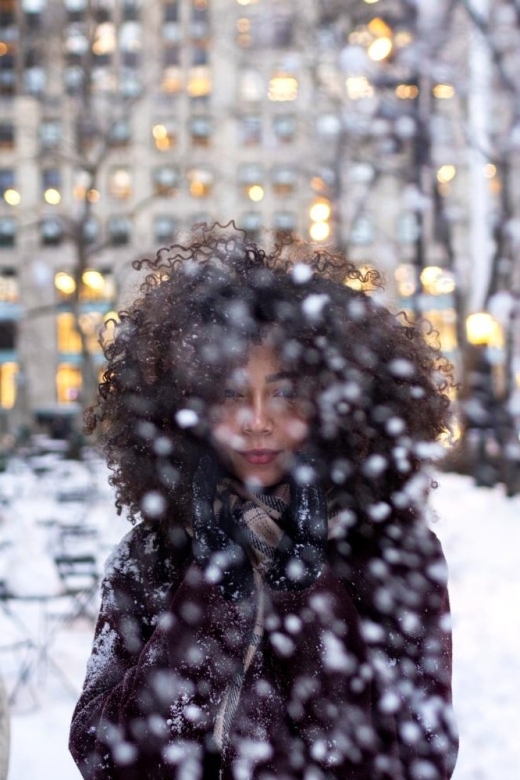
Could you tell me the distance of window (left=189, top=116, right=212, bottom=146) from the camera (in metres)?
42.8

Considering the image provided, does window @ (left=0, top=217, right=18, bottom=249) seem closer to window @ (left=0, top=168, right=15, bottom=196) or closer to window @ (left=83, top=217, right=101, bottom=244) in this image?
window @ (left=0, top=168, right=15, bottom=196)

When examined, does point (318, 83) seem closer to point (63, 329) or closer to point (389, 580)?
point (389, 580)

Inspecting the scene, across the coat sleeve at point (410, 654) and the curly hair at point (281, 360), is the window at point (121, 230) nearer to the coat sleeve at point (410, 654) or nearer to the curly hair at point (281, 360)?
the curly hair at point (281, 360)

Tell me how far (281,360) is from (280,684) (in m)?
0.63

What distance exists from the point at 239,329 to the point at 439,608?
0.68 metres

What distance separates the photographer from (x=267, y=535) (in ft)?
4.92

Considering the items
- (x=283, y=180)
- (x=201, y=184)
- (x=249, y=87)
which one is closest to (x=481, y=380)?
(x=283, y=180)

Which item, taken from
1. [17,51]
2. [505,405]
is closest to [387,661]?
[505,405]

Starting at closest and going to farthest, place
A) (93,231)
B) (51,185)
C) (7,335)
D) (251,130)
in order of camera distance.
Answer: (93,231) → (251,130) → (51,185) → (7,335)

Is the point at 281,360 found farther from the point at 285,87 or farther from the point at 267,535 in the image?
the point at 285,87

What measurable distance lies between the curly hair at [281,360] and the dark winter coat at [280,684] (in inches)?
9.0

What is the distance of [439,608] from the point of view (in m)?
1.61

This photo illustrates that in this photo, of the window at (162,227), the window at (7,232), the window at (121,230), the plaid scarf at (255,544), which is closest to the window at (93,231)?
the window at (121,230)

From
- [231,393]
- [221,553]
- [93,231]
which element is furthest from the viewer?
[93,231]
